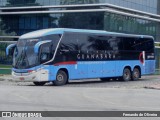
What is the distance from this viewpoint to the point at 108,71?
32344mm

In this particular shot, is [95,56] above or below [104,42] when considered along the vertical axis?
below

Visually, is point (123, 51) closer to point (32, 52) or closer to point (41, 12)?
point (32, 52)

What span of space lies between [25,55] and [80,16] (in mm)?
29291

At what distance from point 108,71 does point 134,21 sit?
30.4 meters

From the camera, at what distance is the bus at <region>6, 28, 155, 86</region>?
27.4 metres

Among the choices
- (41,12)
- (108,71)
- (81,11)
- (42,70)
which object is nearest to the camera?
(42,70)

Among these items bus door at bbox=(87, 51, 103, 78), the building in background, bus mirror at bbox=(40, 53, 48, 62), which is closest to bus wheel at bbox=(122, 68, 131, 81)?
bus door at bbox=(87, 51, 103, 78)

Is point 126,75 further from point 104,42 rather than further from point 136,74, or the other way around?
point 104,42

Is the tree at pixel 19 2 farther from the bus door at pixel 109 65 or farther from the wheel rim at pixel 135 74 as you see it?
the bus door at pixel 109 65

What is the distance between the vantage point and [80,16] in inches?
2221

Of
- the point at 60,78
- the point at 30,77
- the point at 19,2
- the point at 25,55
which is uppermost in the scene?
the point at 19,2

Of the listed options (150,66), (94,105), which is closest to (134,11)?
(150,66)

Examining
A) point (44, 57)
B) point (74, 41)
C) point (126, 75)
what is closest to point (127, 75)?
point (126, 75)

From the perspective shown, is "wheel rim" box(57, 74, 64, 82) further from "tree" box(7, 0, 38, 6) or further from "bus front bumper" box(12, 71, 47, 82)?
"tree" box(7, 0, 38, 6)
